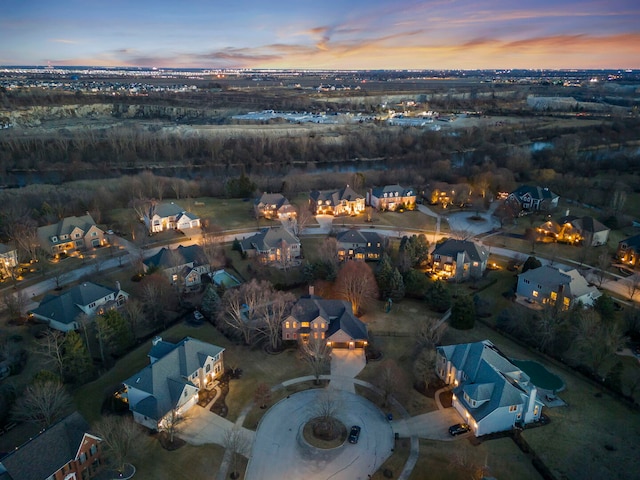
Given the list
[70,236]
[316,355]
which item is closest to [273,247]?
[316,355]

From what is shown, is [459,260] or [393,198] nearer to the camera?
[459,260]

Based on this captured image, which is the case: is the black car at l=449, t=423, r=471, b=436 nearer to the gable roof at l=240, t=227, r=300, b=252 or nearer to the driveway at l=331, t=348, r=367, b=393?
the driveway at l=331, t=348, r=367, b=393

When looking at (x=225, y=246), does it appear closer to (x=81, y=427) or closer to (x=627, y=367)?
(x=81, y=427)

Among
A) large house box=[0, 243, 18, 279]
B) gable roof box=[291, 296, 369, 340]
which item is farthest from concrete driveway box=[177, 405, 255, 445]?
large house box=[0, 243, 18, 279]

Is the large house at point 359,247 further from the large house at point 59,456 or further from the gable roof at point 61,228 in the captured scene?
the large house at point 59,456

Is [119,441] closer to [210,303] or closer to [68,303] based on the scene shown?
[210,303]

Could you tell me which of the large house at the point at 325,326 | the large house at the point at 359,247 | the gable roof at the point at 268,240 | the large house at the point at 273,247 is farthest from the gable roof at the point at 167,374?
the large house at the point at 359,247
